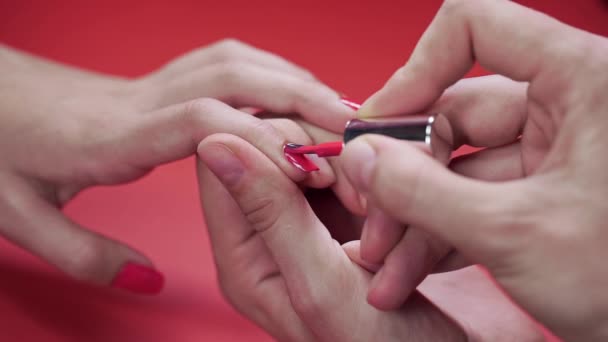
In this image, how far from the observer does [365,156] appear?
0.65m

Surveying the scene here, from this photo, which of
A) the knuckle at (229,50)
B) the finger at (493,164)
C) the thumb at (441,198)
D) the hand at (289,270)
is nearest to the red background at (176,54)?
the hand at (289,270)

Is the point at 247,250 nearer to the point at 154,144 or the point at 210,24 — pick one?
the point at 154,144

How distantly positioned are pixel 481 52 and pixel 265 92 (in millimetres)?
540

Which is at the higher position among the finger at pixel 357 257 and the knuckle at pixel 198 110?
the knuckle at pixel 198 110

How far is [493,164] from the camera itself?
92cm

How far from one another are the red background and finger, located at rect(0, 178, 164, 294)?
2.7 inches

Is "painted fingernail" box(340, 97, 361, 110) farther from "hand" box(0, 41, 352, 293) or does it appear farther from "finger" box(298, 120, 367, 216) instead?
"finger" box(298, 120, 367, 216)

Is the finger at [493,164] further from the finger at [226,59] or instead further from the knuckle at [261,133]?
the finger at [226,59]

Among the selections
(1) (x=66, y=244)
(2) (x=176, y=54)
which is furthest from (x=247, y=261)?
(2) (x=176, y=54)

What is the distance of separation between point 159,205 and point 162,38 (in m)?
0.67

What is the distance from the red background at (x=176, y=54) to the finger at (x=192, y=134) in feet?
0.90

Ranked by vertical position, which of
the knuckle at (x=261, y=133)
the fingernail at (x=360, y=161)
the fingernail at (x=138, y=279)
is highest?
the fingernail at (x=360, y=161)

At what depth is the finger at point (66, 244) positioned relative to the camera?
1.19 metres

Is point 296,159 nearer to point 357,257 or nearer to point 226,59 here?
point 357,257
